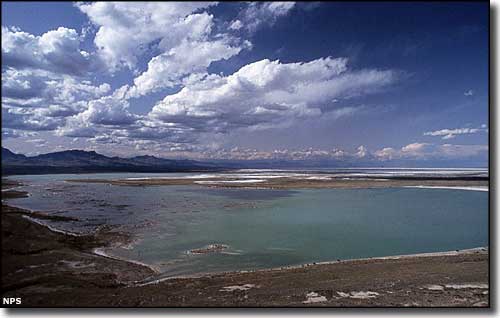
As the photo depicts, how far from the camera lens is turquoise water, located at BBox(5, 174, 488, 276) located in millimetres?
7141

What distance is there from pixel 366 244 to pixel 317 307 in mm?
4079

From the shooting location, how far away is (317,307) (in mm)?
4590

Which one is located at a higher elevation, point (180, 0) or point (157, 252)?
point (180, 0)

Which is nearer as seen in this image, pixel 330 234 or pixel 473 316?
pixel 473 316

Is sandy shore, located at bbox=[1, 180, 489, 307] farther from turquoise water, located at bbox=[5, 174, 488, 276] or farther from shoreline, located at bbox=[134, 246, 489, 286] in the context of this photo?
turquoise water, located at bbox=[5, 174, 488, 276]

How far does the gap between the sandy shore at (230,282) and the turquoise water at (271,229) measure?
2.60 feet

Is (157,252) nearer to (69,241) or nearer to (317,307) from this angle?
(69,241)

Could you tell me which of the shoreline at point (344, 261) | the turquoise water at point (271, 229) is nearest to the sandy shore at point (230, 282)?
the shoreline at point (344, 261)

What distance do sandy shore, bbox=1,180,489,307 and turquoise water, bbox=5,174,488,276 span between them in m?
0.79

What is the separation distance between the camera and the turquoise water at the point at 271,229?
7.14 meters

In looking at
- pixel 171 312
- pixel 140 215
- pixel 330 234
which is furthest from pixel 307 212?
pixel 171 312

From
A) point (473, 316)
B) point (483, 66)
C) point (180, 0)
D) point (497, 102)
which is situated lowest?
point (473, 316)

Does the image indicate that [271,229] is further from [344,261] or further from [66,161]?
[66,161]

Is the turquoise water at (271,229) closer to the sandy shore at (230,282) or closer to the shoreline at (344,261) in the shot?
the shoreline at (344,261)
